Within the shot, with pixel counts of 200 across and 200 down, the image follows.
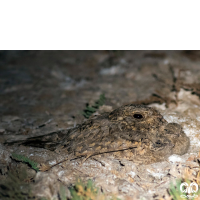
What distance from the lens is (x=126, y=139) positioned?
2.24 m

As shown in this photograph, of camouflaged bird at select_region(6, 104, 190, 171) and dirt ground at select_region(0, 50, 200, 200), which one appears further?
camouflaged bird at select_region(6, 104, 190, 171)

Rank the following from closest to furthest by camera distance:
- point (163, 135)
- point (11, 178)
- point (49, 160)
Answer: point (11, 178) → point (49, 160) → point (163, 135)

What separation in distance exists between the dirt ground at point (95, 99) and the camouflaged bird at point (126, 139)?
88mm

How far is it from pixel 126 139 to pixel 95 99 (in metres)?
1.69

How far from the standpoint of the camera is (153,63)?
5.18 meters

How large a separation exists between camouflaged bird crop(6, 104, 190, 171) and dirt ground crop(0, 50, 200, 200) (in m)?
0.09

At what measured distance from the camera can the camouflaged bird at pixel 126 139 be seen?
7.23 ft

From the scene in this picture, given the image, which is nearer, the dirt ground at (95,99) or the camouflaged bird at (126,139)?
the dirt ground at (95,99)

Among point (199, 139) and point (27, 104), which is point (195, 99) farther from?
point (27, 104)

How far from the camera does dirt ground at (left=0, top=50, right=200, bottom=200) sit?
2.03m

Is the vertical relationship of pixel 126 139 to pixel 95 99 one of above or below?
above

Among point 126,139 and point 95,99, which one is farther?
point 95,99

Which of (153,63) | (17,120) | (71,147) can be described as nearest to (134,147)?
(71,147)

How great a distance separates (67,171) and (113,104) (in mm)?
1664
